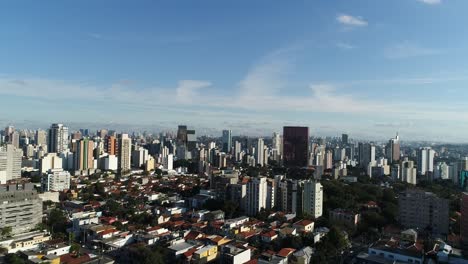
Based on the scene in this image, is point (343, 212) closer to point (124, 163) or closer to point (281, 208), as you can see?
point (281, 208)

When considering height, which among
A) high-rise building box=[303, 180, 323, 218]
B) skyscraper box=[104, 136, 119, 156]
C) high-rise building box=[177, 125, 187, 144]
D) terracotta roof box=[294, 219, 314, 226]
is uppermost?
high-rise building box=[177, 125, 187, 144]

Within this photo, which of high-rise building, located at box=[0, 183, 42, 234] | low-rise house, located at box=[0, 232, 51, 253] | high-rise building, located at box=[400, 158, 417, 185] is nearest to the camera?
low-rise house, located at box=[0, 232, 51, 253]

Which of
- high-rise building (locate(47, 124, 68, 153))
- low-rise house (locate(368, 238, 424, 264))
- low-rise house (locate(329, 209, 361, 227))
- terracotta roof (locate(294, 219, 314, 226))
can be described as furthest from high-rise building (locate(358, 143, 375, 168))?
high-rise building (locate(47, 124, 68, 153))

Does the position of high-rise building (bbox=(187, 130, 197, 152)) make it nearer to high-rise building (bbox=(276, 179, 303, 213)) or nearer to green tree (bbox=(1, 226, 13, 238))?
high-rise building (bbox=(276, 179, 303, 213))

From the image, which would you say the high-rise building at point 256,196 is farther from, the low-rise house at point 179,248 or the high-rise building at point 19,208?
the high-rise building at point 19,208

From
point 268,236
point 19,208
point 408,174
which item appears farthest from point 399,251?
Result: point 408,174

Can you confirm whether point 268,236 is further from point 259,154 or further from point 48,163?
point 259,154
